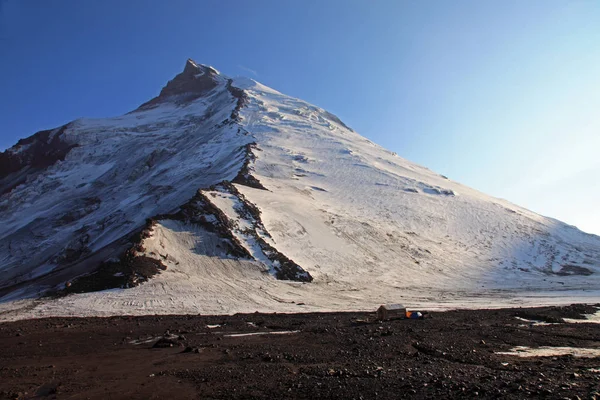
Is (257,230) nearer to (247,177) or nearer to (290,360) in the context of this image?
(247,177)

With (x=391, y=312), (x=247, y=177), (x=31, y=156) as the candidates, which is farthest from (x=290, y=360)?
(x=31, y=156)

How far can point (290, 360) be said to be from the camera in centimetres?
1509

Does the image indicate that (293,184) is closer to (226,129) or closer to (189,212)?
(189,212)

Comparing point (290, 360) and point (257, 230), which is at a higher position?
point (257, 230)

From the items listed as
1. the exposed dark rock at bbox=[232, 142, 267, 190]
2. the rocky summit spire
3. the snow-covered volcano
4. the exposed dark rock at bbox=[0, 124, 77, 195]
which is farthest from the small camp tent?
the rocky summit spire

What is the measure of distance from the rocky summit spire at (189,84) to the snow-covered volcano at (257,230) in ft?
138

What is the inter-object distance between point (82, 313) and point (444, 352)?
22.9 m

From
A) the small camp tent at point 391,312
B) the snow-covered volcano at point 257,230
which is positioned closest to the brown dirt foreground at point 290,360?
the small camp tent at point 391,312

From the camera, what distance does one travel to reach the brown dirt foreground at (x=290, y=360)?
37.1ft

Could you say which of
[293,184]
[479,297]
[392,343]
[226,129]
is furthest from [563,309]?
[226,129]

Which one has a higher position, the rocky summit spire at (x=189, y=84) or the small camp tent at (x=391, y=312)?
the rocky summit spire at (x=189, y=84)

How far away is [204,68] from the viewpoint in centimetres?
16312

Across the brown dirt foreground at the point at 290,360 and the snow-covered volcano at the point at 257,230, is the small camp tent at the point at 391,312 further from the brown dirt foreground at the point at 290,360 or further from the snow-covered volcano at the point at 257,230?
the snow-covered volcano at the point at 257,230

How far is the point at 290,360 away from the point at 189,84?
499ft
